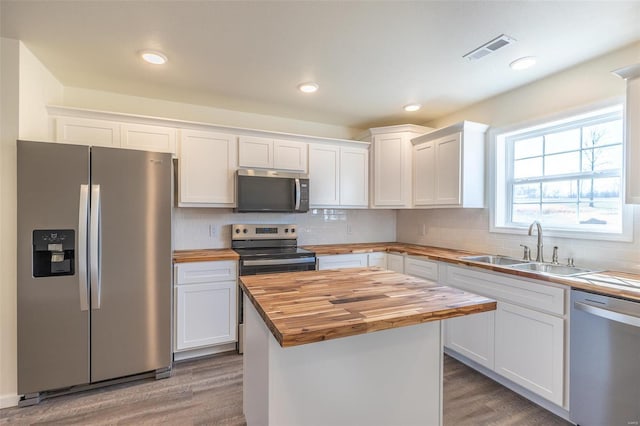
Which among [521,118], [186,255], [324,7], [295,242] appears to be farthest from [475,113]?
[186,255]

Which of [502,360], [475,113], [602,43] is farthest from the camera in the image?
[475,113]

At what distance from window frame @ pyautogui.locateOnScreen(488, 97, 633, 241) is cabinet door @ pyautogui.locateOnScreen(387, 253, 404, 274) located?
955 mm

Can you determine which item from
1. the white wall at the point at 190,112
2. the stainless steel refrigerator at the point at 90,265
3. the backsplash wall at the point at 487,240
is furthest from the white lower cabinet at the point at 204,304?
the backsplash wall at the point at 487,240

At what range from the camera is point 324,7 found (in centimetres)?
170

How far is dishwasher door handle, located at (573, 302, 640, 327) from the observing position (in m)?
1.53

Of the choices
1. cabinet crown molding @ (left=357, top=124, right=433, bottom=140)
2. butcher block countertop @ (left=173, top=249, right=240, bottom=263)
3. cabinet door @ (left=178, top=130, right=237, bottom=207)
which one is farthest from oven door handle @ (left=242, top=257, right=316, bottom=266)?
cabinet crown molding @ (left=357, top=124, right=433, bottom=140)

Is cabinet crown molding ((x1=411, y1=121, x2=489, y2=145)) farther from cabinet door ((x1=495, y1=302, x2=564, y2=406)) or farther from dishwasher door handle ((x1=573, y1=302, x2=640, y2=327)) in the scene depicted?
dishwasher door handle ((x1=573, y1=302, x2=640, y2=327))

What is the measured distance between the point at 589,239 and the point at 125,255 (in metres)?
3.49

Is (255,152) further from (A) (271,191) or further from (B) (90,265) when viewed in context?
(B) (90,265)

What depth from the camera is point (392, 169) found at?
143 inches

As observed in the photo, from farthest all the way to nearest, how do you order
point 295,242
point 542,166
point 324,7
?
point 295,242, point 542,166, point 324,7

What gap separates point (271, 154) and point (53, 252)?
2001mm

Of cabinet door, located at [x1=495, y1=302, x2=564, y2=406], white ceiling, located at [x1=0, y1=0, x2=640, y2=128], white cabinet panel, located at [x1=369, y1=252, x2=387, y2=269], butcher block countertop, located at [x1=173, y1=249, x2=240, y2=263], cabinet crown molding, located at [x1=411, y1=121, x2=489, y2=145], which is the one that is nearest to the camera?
white ceiling, located at [x1=0, y1=0, x2=640, y2=128]

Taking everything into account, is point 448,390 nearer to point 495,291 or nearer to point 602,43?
point 495,291
